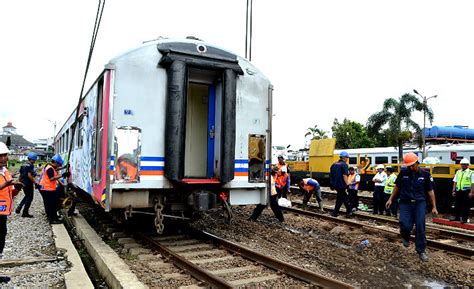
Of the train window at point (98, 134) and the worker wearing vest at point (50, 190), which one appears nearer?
A: the train window at point (98, 134)

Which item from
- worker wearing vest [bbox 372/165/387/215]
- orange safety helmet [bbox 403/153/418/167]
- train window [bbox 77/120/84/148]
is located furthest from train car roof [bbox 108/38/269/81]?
worker wearing vest [bbox 372/165/387/215]

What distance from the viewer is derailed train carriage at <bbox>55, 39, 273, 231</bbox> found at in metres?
6.18

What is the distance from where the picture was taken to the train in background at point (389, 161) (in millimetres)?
13805

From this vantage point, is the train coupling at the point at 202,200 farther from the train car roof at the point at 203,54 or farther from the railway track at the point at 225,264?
the train car roof at the point at 203,54

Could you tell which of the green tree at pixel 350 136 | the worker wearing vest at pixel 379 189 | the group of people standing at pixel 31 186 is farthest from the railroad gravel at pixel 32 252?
the green tree at pixel 350 136

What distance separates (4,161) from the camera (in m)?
4.83

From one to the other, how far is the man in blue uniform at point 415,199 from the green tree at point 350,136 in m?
42.4

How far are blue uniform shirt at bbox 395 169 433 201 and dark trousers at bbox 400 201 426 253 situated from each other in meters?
0.10

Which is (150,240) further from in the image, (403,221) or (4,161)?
(403,221)

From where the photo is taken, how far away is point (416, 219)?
Result: 6297 millimetres

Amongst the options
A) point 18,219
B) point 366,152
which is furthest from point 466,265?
point 366,152

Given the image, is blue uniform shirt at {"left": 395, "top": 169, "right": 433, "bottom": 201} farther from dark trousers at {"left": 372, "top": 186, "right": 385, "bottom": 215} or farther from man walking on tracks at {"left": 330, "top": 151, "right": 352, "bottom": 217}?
dark trousers at {"left": 372, "top": 186, "right": 385, "bottom": 215}

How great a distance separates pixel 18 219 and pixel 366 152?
64.6ft

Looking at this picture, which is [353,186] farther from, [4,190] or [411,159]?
[4,190]
